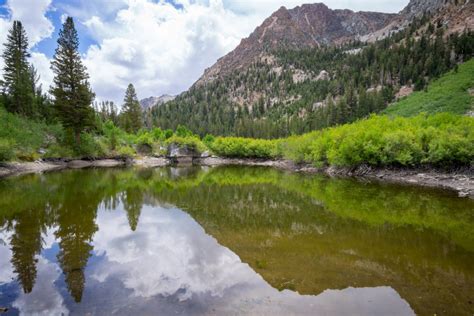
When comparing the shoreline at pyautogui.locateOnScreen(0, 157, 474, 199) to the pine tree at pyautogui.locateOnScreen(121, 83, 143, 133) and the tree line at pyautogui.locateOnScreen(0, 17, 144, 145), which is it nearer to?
the tree line at pyautogui.locateOnScreen(0, 17, 144, 145)

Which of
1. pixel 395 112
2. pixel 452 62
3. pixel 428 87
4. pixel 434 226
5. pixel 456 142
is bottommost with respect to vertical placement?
pixel 434 226

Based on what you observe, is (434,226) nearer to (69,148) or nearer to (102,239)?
(102,239)

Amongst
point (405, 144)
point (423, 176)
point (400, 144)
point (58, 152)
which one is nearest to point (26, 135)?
point (58, 152)

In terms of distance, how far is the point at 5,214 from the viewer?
2081 centimetres

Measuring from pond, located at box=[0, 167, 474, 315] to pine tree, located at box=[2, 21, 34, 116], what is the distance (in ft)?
151

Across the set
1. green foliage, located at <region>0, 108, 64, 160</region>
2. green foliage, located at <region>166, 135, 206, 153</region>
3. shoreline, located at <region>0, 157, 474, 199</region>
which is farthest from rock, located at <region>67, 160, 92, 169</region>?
green foliage, located at <region>166, 135, 206, 153</region>

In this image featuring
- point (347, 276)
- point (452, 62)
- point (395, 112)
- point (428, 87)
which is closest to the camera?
point (347, 276)

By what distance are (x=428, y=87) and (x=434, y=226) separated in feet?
364

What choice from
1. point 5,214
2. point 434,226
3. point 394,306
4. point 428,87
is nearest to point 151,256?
point 394,306

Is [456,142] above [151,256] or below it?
above

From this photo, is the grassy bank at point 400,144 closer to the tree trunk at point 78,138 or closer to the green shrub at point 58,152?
the tree trunk at point 78,138

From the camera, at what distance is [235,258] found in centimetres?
1390

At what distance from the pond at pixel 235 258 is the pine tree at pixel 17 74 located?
46.1 meters

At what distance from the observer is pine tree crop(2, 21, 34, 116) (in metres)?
62.2
